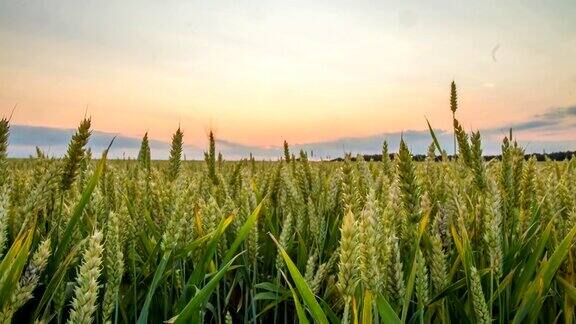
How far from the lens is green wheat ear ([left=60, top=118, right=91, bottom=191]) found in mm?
1547

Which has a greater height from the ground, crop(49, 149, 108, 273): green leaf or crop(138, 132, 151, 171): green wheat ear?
crop(138, 132, 151, 171): green wheat ear

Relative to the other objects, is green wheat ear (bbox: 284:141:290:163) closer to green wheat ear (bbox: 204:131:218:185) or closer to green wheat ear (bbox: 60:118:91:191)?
green wheat ear (bbox: 204:131:218:185)

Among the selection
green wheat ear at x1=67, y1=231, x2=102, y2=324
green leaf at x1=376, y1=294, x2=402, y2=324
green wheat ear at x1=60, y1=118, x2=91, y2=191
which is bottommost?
green leaf at x1=376, y1=294, x2=402, y2=324

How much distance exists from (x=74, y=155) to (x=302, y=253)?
1191 millimetres

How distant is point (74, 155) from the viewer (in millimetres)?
1586

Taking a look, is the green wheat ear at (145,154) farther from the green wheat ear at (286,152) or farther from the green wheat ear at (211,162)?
the green wheat ear at (286,152)

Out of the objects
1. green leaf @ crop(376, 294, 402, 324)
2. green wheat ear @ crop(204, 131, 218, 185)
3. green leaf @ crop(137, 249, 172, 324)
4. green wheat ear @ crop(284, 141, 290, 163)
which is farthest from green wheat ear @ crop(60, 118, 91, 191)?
Result: green wheat ear @ crop(284, 141, 290, 163)

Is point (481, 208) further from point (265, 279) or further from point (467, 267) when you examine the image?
point (265, 279)

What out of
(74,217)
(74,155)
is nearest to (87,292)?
(74,217)

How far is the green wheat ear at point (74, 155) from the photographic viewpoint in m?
1.55

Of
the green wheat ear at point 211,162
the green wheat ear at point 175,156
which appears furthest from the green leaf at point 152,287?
the green wheat ear at point 211,162

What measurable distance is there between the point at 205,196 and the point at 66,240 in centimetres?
205

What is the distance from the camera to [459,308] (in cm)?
174

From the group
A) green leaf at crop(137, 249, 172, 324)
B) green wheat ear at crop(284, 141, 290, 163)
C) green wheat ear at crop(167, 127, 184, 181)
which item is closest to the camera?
green leaf at crop(137, 249, 172, 324)
